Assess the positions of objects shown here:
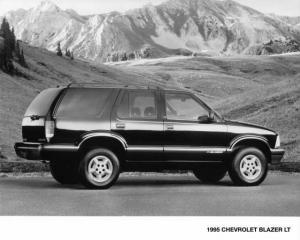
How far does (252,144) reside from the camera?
→ 525 inches

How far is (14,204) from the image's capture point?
1115 centimetres

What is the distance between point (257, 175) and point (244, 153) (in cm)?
64

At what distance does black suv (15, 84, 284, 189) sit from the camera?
481 inches

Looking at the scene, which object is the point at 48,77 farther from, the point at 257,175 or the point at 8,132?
the point at 257,175

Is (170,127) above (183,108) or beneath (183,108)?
beneath

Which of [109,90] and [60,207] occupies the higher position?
[109,90]

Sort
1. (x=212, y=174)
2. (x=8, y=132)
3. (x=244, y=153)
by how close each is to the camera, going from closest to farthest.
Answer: (x=244, y=153) → (x=212, y=174) → (x=8, y=132)

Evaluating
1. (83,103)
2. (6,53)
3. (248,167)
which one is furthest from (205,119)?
(6,53)

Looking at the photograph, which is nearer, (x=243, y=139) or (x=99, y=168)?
(x=99, y=168)

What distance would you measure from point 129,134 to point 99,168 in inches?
34.3

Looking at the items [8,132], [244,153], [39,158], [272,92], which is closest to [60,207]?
[39,158]

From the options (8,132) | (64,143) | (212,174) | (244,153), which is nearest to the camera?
(64,143)

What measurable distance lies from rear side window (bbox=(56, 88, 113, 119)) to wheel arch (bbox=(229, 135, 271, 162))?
9.06 ft

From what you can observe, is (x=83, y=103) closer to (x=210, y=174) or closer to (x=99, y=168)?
(x=99, y=168)
